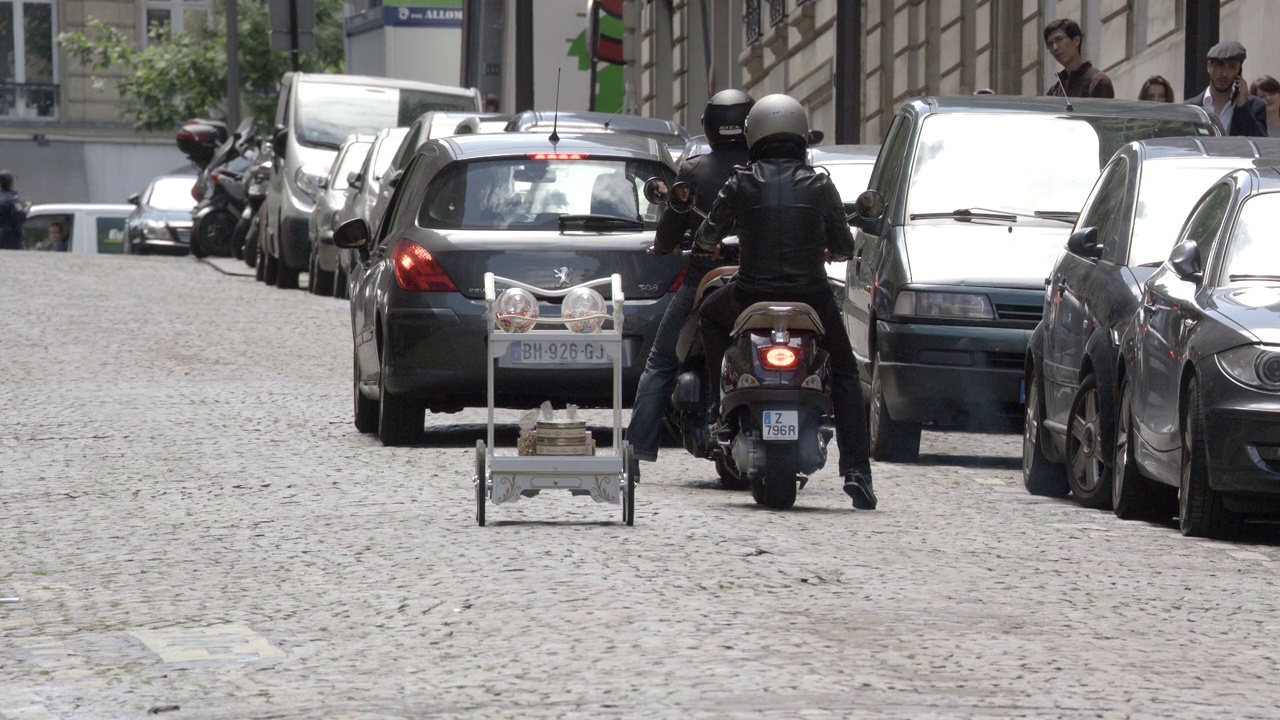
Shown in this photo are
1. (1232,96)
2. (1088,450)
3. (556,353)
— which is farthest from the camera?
(1232,96)

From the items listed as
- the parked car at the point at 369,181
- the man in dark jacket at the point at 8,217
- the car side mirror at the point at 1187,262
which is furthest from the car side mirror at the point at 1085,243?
the man in dark jacket at the point at 8,217

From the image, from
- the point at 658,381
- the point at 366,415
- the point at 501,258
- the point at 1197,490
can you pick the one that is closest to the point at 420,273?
the point at 501,258

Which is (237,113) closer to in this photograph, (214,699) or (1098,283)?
(1098,283)

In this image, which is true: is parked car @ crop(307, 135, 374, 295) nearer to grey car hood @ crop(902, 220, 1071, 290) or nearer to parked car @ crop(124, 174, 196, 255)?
grey car hood @ crop(902, 220, 1071, 290)

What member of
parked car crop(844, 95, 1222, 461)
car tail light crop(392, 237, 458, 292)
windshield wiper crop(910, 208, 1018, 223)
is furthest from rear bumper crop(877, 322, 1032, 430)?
car tail light crop(392, 237, 458, 292)

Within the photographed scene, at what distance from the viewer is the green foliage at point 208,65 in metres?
60.4

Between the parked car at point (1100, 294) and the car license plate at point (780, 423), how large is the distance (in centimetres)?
160

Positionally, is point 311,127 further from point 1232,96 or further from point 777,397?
point 777,397

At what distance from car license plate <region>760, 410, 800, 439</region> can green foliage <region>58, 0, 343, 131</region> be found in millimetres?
49839

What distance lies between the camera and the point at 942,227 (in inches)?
527

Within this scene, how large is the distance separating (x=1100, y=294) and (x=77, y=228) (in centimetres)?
3982

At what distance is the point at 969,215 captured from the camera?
13445 millimetres

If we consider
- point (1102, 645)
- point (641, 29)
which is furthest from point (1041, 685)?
point (641, 29)

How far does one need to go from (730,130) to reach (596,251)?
5.07 ft
